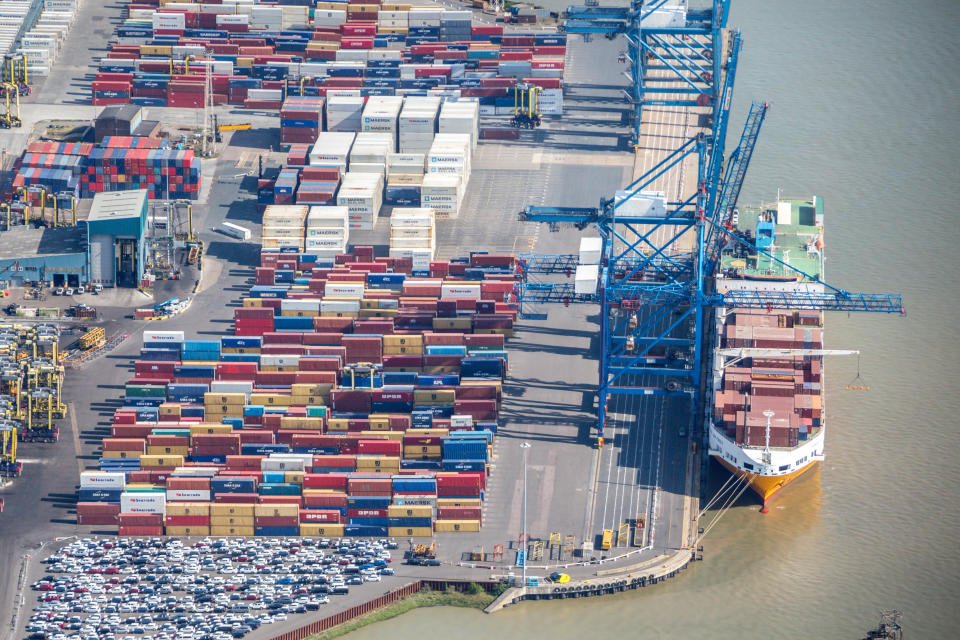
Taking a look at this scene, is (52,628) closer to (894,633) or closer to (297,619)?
(297,619)

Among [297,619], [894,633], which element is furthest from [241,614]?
[894,633]

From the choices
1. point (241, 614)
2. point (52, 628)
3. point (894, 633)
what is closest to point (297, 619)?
point (241, 614)

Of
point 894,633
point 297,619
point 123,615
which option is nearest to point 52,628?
point 123,615

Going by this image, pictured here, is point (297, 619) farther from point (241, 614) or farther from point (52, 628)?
point (52, 628)

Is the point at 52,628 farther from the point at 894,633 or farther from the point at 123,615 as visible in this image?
the point at 894,633

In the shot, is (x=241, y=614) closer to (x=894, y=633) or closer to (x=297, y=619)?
(x=297, y=619)
